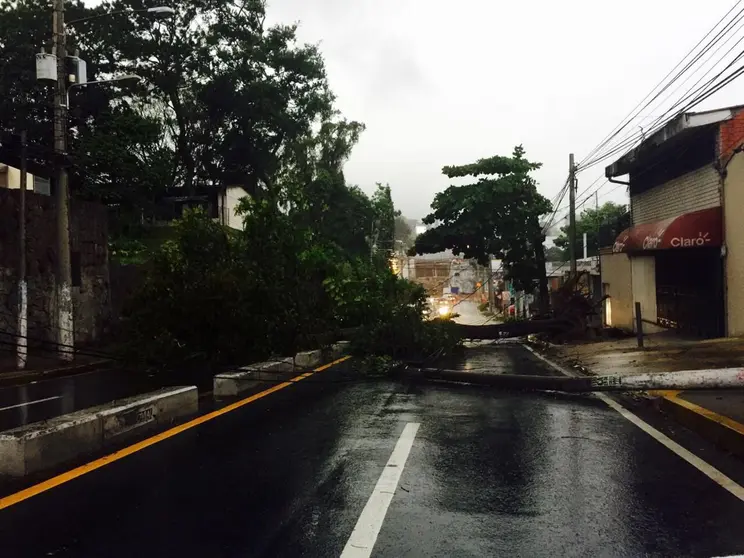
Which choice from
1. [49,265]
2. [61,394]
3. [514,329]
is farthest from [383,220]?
[61,394]

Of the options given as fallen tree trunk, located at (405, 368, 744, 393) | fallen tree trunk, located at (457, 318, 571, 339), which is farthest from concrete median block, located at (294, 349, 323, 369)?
fallen tree trunk, located at (457, 318, 571, 339)

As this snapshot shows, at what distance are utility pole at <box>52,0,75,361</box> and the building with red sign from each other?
16.7 metres

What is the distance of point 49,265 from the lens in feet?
64.6

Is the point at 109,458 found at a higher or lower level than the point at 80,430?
lower

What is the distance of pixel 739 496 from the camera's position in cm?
470

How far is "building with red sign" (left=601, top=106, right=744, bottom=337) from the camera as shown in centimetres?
1512

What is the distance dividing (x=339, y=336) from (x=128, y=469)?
1213 centimetres

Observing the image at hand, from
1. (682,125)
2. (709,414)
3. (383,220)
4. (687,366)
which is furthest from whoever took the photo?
(383,220)

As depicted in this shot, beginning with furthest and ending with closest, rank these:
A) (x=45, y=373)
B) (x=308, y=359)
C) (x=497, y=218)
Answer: (x=497, y=218) → (x=45, y=373) → (x=308, y=359)

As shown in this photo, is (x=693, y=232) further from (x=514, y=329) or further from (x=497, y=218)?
(x=497, y=218)

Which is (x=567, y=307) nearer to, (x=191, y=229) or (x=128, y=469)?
(x=191, y=229)

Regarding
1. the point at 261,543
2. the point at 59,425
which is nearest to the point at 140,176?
the point at 59,425

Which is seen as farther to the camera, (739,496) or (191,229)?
(191,229)

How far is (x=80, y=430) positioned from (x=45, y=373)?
11.9 metres
